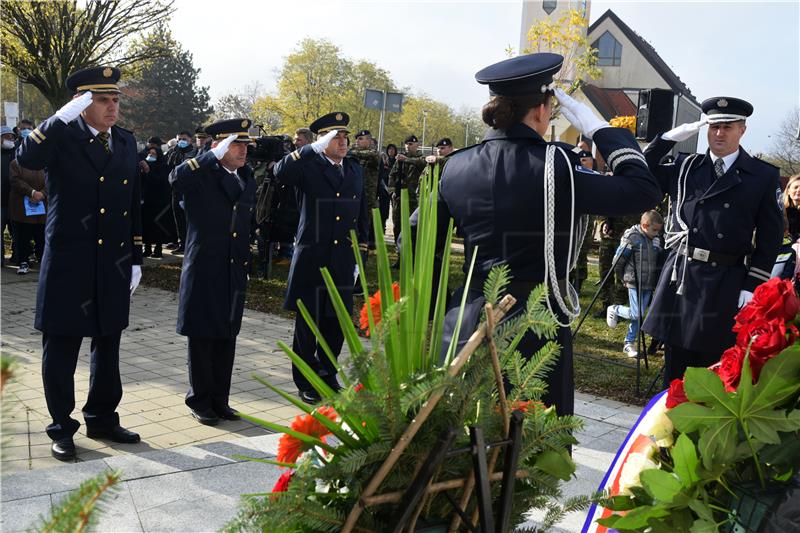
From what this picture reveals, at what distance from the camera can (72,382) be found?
4492 mm

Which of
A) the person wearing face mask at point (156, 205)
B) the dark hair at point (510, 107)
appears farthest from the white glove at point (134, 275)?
the person wearing face mask at point (156, 205)

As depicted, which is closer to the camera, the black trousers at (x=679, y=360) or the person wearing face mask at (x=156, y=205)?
the black trousers at (x=679, y=360)

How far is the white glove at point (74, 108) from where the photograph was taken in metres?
4.25

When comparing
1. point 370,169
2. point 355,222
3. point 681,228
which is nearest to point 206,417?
point 355,222

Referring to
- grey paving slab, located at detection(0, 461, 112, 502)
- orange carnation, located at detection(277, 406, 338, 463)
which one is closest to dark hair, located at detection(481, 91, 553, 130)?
orange carnation, located at detection(277, 406, 338, 463)

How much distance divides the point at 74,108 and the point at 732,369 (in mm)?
3761

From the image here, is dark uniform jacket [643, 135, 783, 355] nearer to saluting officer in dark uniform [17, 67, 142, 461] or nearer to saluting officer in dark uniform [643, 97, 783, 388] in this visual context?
saluting officer in dark uniform [643, 97, 783, 388]

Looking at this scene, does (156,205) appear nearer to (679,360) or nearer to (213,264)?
(213,264)

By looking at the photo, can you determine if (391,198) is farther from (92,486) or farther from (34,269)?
(92,486)

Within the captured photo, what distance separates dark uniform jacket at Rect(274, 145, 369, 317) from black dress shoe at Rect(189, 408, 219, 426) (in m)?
1.14

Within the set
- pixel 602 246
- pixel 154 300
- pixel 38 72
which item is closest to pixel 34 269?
pixel 154 300

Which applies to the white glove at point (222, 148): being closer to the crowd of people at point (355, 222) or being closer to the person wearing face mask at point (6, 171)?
the crowd of people at point (355, 222)

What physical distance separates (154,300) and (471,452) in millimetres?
8898

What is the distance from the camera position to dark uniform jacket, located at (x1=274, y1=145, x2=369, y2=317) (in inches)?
237
